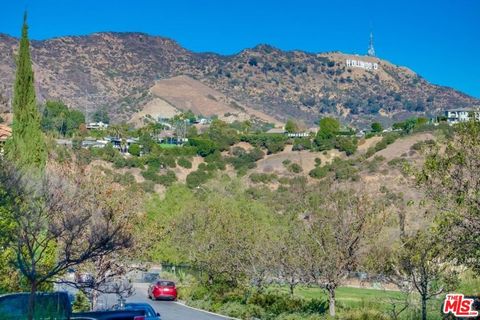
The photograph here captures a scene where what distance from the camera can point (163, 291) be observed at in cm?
3825

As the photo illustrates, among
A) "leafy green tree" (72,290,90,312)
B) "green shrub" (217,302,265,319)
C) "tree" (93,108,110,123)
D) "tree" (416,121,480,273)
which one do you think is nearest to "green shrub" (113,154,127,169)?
"tree" (93,108,110,123)

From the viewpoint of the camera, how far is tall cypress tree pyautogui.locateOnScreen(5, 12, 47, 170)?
2842cm

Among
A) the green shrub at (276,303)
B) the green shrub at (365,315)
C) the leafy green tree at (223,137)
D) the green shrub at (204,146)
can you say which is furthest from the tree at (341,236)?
the leafy green tree at (223,137)

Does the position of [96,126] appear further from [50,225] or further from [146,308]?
[50,225]

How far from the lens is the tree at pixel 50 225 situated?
44.0ft

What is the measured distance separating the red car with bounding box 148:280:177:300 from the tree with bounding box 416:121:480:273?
83.9ft

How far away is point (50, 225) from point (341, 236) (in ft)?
39.0

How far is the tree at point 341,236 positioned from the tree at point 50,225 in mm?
7236

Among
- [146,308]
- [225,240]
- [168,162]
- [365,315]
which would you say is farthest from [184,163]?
[146,308]

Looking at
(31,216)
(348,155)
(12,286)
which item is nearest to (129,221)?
(12,286)

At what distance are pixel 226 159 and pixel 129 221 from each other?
9112 cm

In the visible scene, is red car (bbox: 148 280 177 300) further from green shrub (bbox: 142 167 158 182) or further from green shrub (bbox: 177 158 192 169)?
green shrub (bbox: 177 158 192 169)

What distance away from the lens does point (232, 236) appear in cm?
3516

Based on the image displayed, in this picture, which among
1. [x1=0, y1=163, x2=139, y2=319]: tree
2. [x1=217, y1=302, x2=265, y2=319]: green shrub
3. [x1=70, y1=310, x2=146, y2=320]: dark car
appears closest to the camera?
[x1=0, y1=163, x2=139, y2=319]: tree
